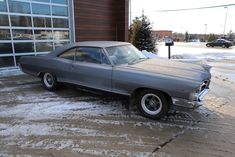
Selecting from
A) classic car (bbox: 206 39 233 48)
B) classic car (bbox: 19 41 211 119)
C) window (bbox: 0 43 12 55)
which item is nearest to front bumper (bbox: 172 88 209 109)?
classic car (bbox: 19 41 211 119)

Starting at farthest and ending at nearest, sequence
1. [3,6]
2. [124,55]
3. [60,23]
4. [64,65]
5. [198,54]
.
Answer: [198,54] → [60,23] → [3,6] → [64,65] → [124,55]

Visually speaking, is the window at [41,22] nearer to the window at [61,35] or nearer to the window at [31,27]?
the window at [31,27]

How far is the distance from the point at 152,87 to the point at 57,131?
1.87 m

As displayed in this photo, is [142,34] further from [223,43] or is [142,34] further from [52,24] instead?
[223,43]

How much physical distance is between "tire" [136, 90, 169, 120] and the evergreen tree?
36.2ft

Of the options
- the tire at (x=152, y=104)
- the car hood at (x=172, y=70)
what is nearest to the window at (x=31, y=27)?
the car hood at (x=172, y=70)

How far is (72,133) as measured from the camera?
12.6ft

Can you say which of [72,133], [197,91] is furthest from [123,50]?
[72,133]

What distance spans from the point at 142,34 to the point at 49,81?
398 inches

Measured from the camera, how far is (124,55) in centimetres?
529

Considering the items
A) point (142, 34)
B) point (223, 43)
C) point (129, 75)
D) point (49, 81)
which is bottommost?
point (49, 81)

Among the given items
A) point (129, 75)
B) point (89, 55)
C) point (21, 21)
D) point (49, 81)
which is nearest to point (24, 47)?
point (21, 21)

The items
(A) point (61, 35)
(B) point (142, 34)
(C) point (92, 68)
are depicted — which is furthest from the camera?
(B) point (142, 34)

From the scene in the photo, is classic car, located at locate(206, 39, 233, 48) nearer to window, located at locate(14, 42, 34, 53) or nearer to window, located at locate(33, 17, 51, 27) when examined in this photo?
window, located at locate(33, 17, 51, 27)
